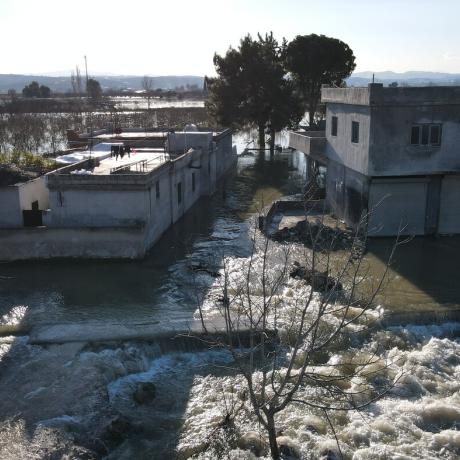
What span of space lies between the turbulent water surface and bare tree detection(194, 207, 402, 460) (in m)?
0.35

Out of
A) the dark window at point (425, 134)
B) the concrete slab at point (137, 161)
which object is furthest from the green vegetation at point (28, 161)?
the dark window at point (425, 134)

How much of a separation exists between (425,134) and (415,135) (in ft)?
1.43

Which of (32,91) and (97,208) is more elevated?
(32,91)

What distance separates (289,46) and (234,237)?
30667 millimetres

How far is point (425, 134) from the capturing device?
2381 centimetres

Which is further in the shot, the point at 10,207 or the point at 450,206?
the point at 450,206

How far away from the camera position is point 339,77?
5284 cm

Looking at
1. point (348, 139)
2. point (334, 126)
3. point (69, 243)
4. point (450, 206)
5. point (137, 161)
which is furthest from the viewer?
point (137, 161)

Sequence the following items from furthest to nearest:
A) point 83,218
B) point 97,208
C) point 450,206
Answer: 1. point 450,206
2. point 83,218
3. point 97,208

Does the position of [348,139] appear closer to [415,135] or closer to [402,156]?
[402,156]

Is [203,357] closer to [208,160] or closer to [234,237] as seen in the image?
[234,237]

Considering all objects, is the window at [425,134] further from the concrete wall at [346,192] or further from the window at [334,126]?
the window at [334,126]

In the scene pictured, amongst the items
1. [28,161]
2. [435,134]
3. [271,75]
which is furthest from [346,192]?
[271,75]

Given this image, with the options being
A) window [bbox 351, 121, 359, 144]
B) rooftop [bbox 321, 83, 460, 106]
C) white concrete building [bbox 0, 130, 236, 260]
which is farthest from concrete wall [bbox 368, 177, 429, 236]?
white concrete building [bbox 0, 130, 236, 260]
